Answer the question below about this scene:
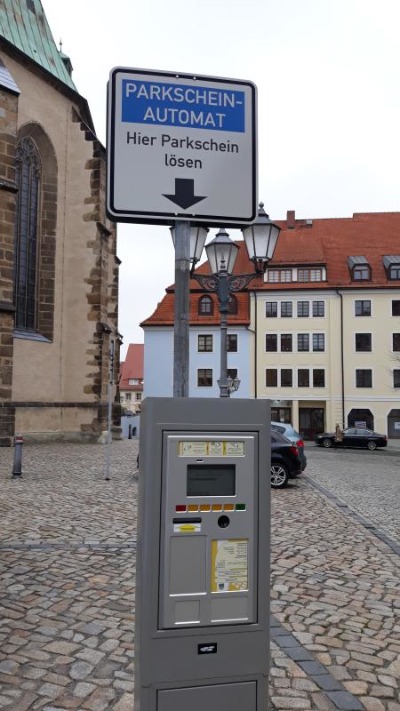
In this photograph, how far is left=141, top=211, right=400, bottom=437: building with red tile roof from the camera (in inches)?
1743

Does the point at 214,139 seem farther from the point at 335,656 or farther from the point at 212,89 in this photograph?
the point at 335,656

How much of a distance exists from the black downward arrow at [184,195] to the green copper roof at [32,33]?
21.7 metres

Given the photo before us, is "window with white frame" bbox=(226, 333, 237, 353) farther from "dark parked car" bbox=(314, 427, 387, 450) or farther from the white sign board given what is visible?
the white sign board

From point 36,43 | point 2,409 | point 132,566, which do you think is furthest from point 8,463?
point 36,43

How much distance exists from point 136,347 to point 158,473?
340 ft

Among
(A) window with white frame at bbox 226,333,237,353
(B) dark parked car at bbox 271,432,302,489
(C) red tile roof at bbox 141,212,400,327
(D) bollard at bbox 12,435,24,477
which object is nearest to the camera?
(D) bollard at bbox 12,435,24,477

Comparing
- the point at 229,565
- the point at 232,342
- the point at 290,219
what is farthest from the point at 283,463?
the point at 290,219

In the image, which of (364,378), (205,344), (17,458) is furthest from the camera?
(205,344)

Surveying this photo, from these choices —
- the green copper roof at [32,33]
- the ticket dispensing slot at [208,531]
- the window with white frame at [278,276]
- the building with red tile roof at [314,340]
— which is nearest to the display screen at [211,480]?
the ticket dispensing slot at [208,531]

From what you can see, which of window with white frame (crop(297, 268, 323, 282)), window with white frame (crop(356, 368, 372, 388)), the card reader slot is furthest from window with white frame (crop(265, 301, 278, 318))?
the card reader slot

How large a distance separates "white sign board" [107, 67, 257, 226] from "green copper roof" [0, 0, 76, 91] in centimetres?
2153

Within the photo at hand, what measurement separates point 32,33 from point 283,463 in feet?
63.2

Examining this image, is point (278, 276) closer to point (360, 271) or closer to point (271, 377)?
point (360, 271)

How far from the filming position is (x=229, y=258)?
9.50 m
